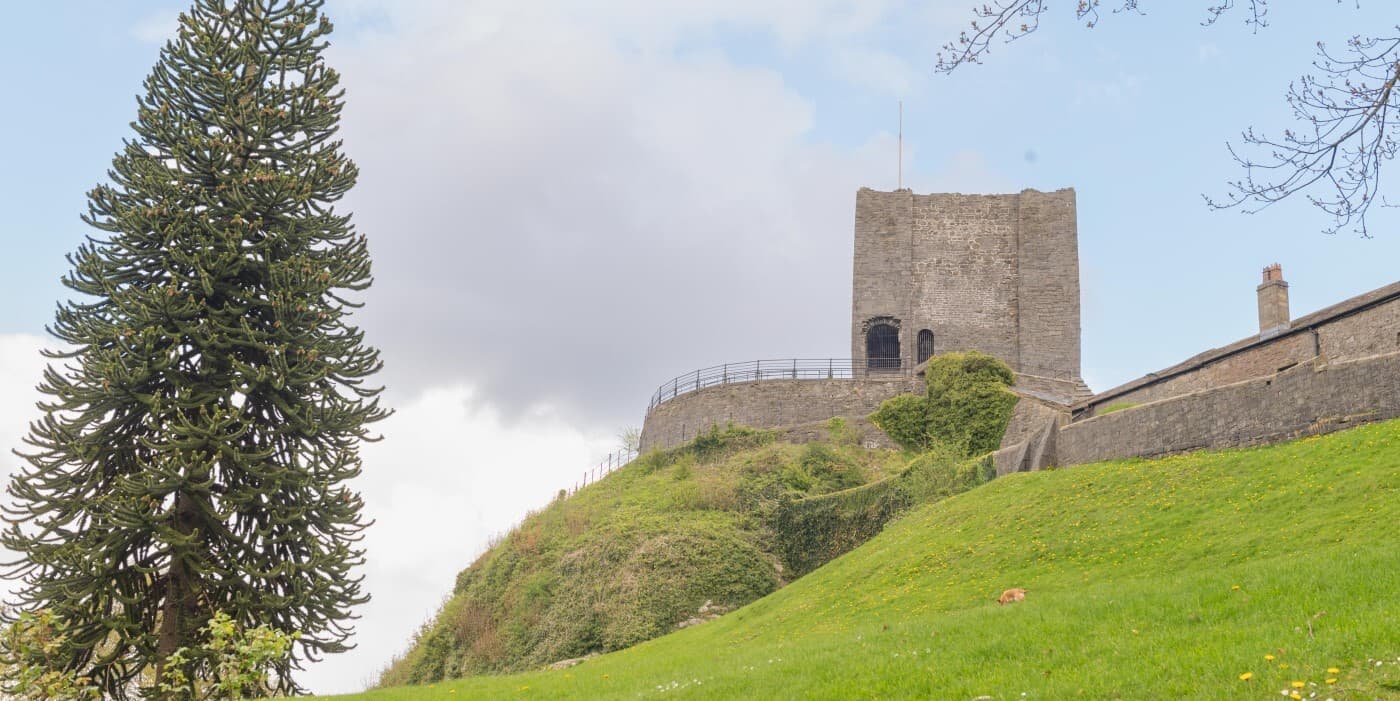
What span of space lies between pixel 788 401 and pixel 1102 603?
31.7 m

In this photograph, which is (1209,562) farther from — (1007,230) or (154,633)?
(1007,230)

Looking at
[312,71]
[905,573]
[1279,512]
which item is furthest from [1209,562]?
[312,71]

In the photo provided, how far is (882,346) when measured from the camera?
5281 cm

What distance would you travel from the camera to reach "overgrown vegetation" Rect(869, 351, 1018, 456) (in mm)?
38250

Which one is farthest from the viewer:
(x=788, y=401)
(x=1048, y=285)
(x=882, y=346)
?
(x=882, y=346)

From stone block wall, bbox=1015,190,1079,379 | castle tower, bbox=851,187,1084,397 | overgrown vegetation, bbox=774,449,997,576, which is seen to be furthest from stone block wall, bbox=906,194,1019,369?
overgrown vegetation, bbox=774,449,997,576

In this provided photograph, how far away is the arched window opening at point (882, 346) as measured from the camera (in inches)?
2053

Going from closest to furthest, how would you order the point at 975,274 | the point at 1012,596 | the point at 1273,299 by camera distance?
the point at 1012,596 → the point at 1273,299 → the point at 975,274

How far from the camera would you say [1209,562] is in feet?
57.0

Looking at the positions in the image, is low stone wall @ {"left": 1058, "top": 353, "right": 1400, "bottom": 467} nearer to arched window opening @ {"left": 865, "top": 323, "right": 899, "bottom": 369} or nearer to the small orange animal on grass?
the small orange animal on grass

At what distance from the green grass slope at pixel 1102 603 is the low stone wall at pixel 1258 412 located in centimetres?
105

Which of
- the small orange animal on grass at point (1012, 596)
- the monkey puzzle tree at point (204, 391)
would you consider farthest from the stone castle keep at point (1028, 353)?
the monkey puzzle tree at point (204, 391)

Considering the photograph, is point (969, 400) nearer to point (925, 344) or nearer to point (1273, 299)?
point (1273, 299)

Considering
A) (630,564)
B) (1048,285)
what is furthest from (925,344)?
(630,564)
